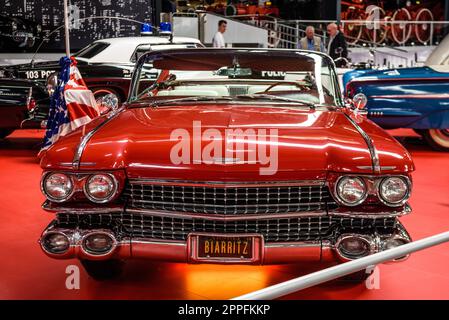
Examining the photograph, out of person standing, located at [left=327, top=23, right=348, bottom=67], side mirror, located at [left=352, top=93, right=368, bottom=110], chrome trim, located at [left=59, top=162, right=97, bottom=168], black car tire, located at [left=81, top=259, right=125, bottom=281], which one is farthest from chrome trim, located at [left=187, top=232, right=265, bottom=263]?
person standing, located at [left=327, top=23, right=348, bottom=67]

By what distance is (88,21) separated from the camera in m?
13.1

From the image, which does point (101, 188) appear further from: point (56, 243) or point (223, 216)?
point (223, 216)

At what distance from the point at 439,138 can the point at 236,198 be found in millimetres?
6110

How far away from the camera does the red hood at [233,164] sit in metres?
3.01

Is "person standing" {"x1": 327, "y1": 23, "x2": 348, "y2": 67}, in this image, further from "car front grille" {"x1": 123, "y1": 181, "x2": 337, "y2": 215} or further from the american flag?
"car front grille" {"x1": 123, "y1": 181, "x2": 337, "y2": 215}

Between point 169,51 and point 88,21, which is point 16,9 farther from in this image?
point 169,51

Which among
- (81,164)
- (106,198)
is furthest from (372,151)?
(81,164)

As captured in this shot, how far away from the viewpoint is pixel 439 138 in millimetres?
8453

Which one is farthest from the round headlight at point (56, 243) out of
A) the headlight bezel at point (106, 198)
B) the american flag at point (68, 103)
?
the american flag at point (68, 103)

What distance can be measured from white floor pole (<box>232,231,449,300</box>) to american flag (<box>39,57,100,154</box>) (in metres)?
4.61

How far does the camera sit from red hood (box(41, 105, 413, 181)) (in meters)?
3.01
